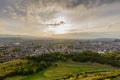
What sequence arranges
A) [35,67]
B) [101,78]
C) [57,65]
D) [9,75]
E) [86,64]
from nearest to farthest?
[101,78]
[9,75]
[35,67]
[57,65]
[86,64]

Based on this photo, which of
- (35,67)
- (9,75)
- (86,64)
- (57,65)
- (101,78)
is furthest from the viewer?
(86,64)

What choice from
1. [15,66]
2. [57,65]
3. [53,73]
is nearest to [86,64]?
[57,65]

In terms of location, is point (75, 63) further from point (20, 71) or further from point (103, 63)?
point (20, 71)

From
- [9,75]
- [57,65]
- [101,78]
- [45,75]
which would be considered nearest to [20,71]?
[9,75]

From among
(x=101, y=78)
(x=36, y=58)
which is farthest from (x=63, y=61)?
(x=101, y=78)

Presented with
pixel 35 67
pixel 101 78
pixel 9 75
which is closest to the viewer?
pixel 101 78

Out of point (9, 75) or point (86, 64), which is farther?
point (86, 64)

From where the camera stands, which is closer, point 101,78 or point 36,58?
point 101,78

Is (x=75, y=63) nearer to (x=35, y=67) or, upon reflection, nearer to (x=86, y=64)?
(x=86, y=64)
